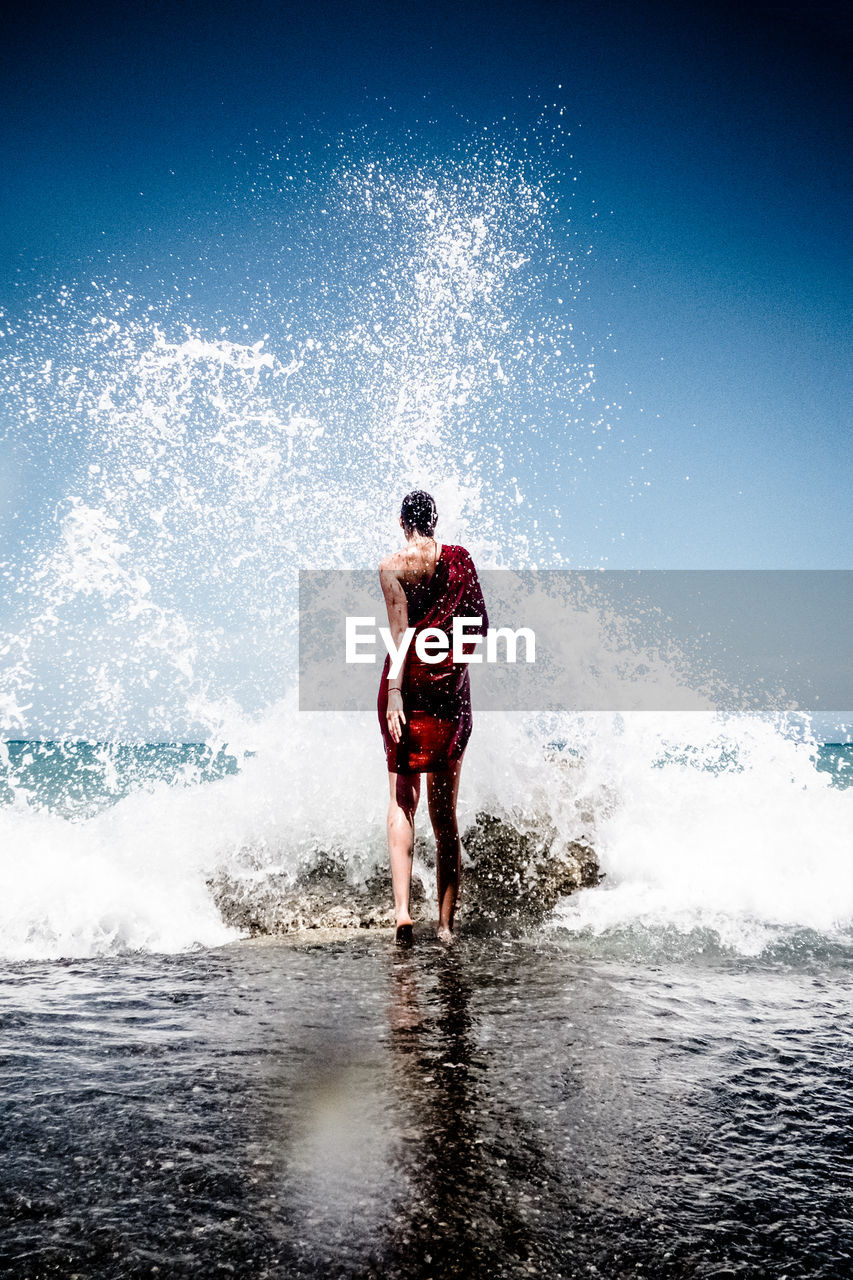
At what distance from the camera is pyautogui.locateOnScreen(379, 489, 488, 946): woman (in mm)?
4312

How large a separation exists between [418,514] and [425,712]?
115 cm

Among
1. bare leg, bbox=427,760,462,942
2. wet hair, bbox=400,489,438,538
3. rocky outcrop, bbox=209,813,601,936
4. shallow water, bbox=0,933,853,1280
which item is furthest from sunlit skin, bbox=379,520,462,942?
shallow water, bbox=0,933,853,1280

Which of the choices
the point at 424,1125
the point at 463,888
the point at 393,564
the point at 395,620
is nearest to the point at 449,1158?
the point at 424,1125

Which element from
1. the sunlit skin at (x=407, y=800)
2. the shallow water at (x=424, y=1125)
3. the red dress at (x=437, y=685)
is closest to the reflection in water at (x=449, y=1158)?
the shallow water at (x=424, y=1125)

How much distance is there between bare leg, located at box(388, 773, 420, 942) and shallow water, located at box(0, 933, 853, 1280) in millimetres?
726

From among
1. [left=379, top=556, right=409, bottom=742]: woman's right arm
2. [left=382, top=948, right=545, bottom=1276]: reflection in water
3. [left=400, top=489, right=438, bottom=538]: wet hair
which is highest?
[left=400, top=489, right=438, bottom=538]: wet hair

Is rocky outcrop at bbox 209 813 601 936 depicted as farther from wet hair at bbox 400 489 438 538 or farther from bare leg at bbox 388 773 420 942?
wet hair at bbox 400 489 438 538

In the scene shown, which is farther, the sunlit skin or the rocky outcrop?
the rocky outcrop

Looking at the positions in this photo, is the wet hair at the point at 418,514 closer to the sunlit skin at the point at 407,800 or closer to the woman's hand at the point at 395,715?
the sunlit skin at the point at 407,800

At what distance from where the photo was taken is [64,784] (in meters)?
19.4

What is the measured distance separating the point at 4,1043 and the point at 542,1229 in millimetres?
1908

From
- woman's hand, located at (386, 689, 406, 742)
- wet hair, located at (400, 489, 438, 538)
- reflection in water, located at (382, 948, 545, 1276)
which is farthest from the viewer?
wet hair, located at (400, 489, 438, 538)

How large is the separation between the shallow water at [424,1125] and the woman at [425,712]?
0.92 m

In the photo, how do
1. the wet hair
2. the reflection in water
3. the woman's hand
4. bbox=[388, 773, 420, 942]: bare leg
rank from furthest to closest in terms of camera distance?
1. the wet hair
2. the woman's hand
3. bbox=[388, 773, 420, 942]: bare leg
4. the reflection in water
